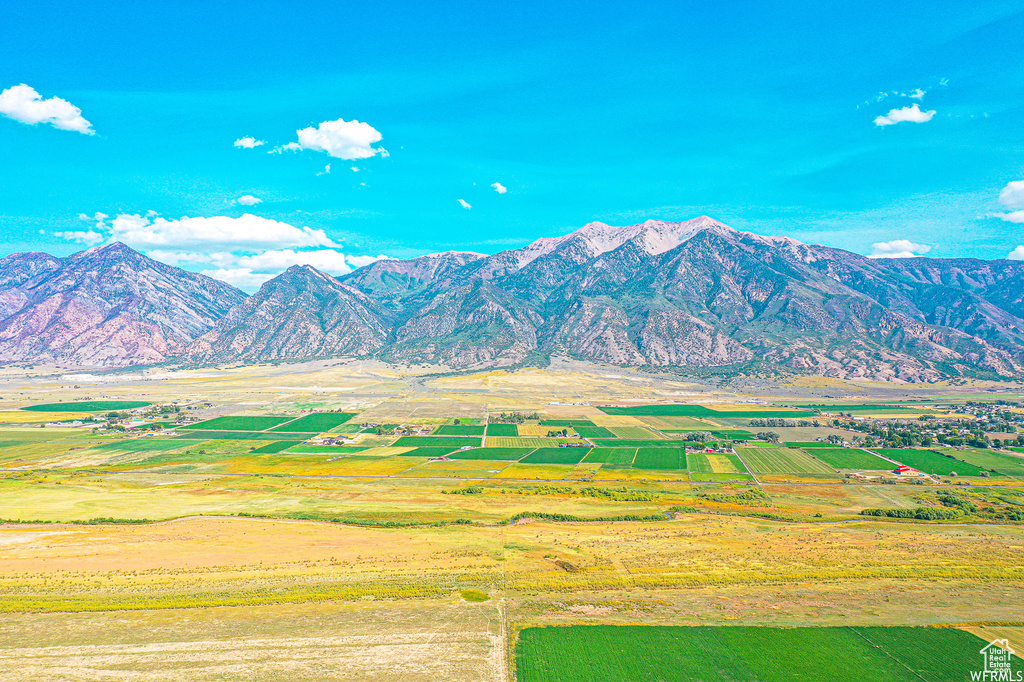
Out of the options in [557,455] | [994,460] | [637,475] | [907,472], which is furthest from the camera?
[557,455]

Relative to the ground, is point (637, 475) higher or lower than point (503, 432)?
lower

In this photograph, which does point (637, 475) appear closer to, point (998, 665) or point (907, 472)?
point (907, 472)

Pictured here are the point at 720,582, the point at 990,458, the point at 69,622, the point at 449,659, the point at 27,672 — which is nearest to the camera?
the point at 27,672

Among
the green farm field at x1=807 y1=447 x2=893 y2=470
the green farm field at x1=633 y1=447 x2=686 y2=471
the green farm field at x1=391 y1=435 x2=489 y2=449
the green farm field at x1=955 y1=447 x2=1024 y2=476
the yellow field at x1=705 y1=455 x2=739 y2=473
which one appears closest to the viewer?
the green farm field at x1=955 y1=447 x2=1024 y2=476

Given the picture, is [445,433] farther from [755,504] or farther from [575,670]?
[575,670]

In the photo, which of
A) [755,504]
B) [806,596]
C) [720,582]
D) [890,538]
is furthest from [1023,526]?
[720,582]

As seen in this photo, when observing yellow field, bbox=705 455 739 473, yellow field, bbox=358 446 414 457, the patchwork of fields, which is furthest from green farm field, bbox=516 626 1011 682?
yellow field, bbox=358 446 414 457

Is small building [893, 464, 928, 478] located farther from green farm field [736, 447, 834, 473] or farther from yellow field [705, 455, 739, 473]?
yellow field [705, 455, 739, 473]

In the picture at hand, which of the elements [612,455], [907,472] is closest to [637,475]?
[612,455]

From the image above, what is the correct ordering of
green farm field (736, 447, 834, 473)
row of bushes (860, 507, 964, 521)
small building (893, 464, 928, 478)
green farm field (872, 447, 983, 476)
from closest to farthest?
row of bushes (860, 507, 964, 521), small building (893, 464, 928, 478), green farm field (872, 447, 983, 476), green farm field (736, 447, 834, 473)
